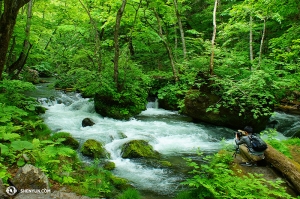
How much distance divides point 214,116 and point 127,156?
256 inches

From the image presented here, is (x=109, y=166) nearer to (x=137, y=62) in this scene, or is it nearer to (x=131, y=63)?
(x=131, y=63)

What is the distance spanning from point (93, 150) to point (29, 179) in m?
3.83

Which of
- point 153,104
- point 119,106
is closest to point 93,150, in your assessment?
point 119,106

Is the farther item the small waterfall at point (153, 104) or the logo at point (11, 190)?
the small waterfall at point (153, 104)

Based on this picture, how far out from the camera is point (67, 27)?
575 inches

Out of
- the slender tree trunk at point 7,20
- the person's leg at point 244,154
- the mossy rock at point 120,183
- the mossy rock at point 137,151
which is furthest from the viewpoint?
the mossy rock at point 137,151

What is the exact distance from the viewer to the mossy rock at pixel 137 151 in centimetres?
861

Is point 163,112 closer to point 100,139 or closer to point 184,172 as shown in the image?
point 100,139

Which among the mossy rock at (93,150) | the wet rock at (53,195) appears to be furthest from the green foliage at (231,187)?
the mossy rock at (93,150)

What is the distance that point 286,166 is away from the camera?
6.18m

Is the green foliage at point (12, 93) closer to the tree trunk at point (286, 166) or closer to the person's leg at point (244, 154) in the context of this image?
the person's leg at point (244, 154)

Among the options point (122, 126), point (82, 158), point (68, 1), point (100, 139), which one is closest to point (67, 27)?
point (68, 1)

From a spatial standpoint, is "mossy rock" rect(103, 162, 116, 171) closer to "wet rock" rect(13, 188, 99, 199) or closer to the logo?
"wet rock" rect(13, 188, 99, 199)

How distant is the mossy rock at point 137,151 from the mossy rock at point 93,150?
2.45 feet
